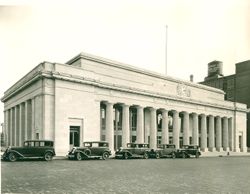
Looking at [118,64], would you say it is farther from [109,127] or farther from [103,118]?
[109,127]

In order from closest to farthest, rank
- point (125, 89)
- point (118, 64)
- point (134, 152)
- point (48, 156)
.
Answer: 1. point (48, 156)
2. point (134, 152)
3. point (125, 89)
4. point (118, 64)

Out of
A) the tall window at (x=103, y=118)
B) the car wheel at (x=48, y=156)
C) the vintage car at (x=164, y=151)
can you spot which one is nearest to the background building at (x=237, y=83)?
the tall window at (x=103, y=118)

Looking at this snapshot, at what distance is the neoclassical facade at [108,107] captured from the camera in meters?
32.8

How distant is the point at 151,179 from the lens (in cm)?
1445

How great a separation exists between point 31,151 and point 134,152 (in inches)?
425

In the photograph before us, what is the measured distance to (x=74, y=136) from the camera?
3478 cm

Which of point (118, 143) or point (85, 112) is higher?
point (85, 112)

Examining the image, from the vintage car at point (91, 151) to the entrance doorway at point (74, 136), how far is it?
17.9 feet

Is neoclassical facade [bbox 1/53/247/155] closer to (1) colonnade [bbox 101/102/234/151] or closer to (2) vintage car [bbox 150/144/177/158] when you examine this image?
(1) colonnade [bbox 101/102/234/151]

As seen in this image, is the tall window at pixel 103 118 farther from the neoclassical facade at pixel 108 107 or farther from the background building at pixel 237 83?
the background building at pixel 237 83

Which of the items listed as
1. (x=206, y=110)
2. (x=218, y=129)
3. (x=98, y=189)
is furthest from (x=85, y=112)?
(x=218, y=129)

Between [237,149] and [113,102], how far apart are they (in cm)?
3427

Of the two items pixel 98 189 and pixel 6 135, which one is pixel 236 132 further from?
pixel 98 189

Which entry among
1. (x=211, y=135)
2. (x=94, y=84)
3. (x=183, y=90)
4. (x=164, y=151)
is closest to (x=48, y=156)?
(x=94, y=84)
